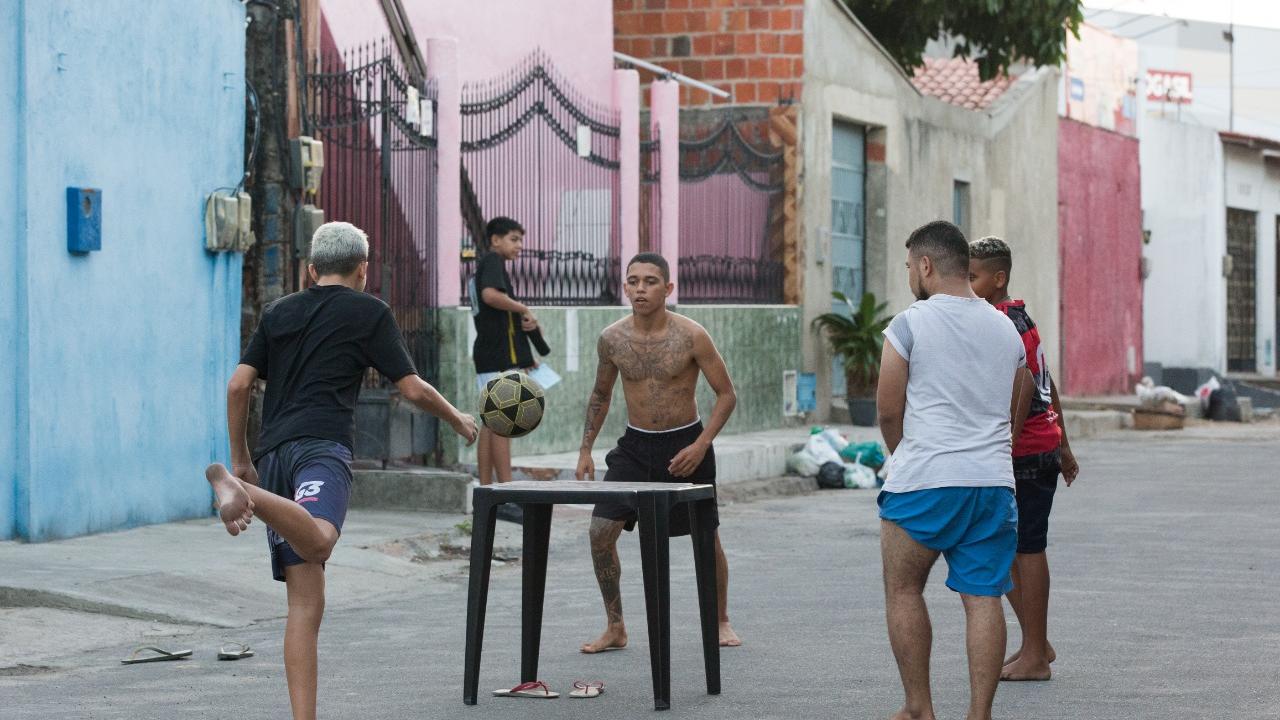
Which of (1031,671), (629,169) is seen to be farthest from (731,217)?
(1031,671)

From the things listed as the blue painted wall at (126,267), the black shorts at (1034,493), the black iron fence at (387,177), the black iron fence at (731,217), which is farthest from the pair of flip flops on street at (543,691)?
the black iron fence at (731,217)

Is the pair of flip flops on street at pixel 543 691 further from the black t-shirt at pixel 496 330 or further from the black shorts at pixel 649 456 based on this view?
the black t-shirt at pixel 496 330

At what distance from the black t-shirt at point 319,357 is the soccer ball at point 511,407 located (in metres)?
1.14

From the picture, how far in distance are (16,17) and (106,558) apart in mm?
3080

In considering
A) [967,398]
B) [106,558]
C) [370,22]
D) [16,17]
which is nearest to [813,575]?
[106,558]

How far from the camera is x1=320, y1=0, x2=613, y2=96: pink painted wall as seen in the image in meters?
17.5

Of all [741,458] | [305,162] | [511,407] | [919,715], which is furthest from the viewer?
[741,458]

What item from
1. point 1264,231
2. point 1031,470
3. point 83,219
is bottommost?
point 1031,470

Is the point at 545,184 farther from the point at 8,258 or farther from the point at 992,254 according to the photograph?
the point at 992,254

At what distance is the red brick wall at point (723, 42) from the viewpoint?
21.5 meters

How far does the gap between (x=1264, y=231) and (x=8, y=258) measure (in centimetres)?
3195

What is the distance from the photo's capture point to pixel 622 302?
59.9ft

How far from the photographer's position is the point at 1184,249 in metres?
36.7

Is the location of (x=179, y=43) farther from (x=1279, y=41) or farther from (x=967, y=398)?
(x=1279, y=41)
